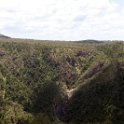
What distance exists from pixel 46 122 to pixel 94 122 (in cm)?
2762

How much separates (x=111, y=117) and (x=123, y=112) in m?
7.49

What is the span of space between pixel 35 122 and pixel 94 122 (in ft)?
111

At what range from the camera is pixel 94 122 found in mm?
199750

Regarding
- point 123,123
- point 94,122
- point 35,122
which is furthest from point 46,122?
point 123,123

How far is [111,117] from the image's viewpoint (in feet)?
655

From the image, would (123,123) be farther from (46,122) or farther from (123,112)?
(46,122)

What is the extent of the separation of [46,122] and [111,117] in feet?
123

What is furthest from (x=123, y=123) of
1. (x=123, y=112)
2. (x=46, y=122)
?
(x=46, y=122)

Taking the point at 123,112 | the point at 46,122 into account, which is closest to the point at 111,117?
the point at 123,112

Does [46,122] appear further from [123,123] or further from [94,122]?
[123,123]

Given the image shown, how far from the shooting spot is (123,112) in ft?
650

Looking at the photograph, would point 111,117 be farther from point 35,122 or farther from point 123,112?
point 35,122

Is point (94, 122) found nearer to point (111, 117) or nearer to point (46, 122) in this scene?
point (111, 117)

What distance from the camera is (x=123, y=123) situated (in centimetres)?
18888
